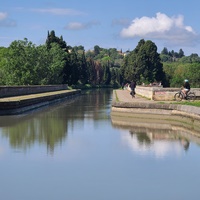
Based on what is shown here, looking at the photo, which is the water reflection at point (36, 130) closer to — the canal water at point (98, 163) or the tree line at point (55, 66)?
the canal water at point (98, 163)

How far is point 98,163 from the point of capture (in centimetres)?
1327

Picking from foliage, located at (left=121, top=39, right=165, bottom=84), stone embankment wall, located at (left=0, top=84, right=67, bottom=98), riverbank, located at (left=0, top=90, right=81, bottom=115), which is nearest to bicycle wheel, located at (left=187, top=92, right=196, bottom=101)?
riverbank, located at (left=0, top=90, right=81, bottom=115)

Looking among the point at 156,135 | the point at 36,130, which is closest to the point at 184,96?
the point at 156,135

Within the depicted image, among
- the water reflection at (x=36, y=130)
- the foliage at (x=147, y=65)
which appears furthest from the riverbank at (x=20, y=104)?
the foliage at (x=147, y=65)

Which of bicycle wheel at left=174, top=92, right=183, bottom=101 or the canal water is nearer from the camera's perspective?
the canal water

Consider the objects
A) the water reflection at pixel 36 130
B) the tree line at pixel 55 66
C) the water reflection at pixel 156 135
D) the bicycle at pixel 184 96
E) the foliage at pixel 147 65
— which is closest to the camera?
the water reflection at pixel 156 135

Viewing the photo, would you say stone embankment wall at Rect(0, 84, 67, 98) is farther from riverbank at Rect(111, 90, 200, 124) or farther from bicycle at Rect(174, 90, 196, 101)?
bicycle at Rect(174, 90, 196, 101)

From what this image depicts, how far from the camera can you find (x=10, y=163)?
13055 mm

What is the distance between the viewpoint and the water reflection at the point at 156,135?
15.7m

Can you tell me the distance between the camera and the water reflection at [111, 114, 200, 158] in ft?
51.4

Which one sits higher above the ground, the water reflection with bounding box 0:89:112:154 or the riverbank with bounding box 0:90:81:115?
the riverbank with bounding box 0:90:81:115

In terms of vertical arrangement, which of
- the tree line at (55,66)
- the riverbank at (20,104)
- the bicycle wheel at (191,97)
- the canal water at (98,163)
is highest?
the tree line at (55,66)

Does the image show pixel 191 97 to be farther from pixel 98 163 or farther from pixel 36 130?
pixel 98 163

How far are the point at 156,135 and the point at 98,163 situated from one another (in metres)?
6.45
